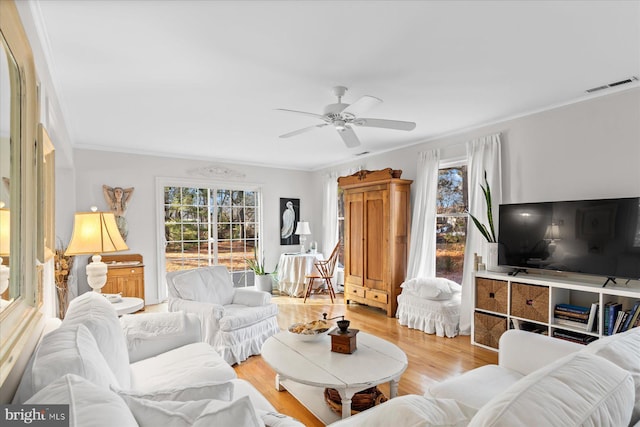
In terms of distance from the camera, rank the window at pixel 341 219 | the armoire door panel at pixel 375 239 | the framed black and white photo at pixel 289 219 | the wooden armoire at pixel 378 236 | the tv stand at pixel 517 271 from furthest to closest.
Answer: the framed black and white photo at pixel 289 219
the window at pixel 341 219
the armoire door panel at pixel 375 239
the wooden armoire at pixel 378 236
the tv stand at pixel 517 271

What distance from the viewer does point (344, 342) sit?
2424 millimetres

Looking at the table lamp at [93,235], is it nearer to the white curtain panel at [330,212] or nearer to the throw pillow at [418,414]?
the throw pillow at [418,414]

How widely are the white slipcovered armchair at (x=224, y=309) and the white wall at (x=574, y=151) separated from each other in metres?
2.94

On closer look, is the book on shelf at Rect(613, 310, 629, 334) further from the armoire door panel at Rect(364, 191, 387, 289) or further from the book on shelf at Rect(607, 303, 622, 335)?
the armoire door panel at Rect(364, 191, 387, 289)

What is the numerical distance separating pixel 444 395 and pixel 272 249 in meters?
5.33

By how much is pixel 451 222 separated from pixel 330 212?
8.39 feet

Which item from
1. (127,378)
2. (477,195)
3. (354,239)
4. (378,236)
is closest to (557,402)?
(127,378)

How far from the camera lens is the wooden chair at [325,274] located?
19.6 feet

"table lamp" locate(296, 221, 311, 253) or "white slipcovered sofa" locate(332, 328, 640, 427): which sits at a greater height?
"table lamp" locate(296, 221, 311, 253)

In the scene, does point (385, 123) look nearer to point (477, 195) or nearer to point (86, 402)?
point (477, 195)

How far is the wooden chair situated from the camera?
19.6 feet

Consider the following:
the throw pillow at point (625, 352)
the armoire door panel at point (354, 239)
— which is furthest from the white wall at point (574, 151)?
the throw pillow at point (625, 352)

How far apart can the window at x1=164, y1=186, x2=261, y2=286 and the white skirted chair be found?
3.28 meters

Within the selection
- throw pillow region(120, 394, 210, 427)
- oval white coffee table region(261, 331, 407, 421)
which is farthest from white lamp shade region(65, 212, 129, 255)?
throw pillow region(120, 394, 210, 427)
